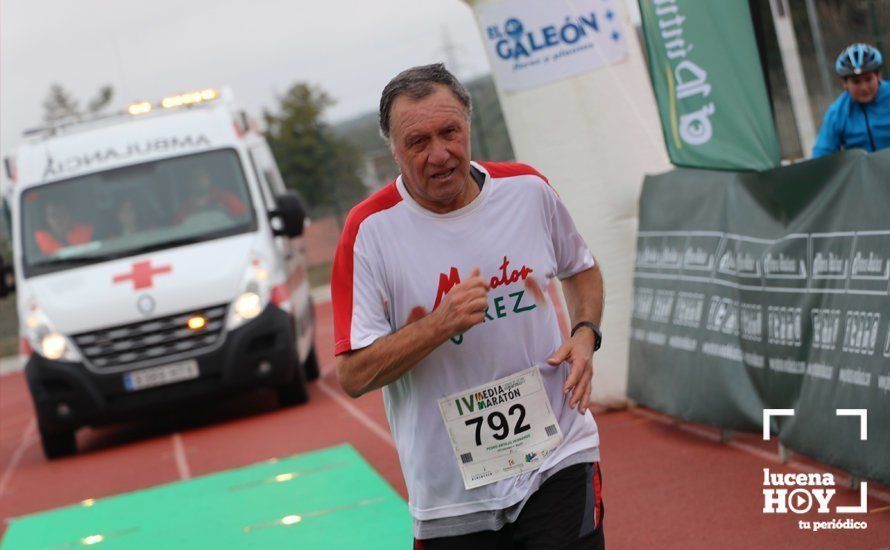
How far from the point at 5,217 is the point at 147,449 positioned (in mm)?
2895

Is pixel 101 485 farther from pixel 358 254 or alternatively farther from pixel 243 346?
pixel 358 254

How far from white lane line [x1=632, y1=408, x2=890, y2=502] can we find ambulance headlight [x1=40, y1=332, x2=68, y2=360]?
5431 millimetres

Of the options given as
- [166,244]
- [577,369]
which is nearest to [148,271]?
[166,244]

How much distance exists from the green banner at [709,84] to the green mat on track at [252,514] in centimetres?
287

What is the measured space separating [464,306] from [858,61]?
6115 millimetres

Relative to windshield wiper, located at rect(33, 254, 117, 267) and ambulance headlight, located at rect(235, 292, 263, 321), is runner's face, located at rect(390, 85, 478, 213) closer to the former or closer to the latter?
ambulance headlight, located at rect(235, 292, 263, 321)

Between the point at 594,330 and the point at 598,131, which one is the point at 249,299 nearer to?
the point at 598,131

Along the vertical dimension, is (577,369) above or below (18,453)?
above

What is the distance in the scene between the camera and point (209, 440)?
12.9 m

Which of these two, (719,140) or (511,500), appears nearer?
(511,500)

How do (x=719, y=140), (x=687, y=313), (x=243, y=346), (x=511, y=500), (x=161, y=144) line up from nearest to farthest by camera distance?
(x=511, y=500), (x=719, y=140), (x=687, y=313), (x=243, y=346), (x=161, y=144)

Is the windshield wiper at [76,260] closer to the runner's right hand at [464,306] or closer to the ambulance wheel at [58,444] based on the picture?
the ambulance wheel at [58,444]

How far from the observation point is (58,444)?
13.4 meters

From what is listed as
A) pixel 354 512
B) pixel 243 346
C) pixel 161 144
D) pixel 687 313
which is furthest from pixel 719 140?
pixel 161 144
